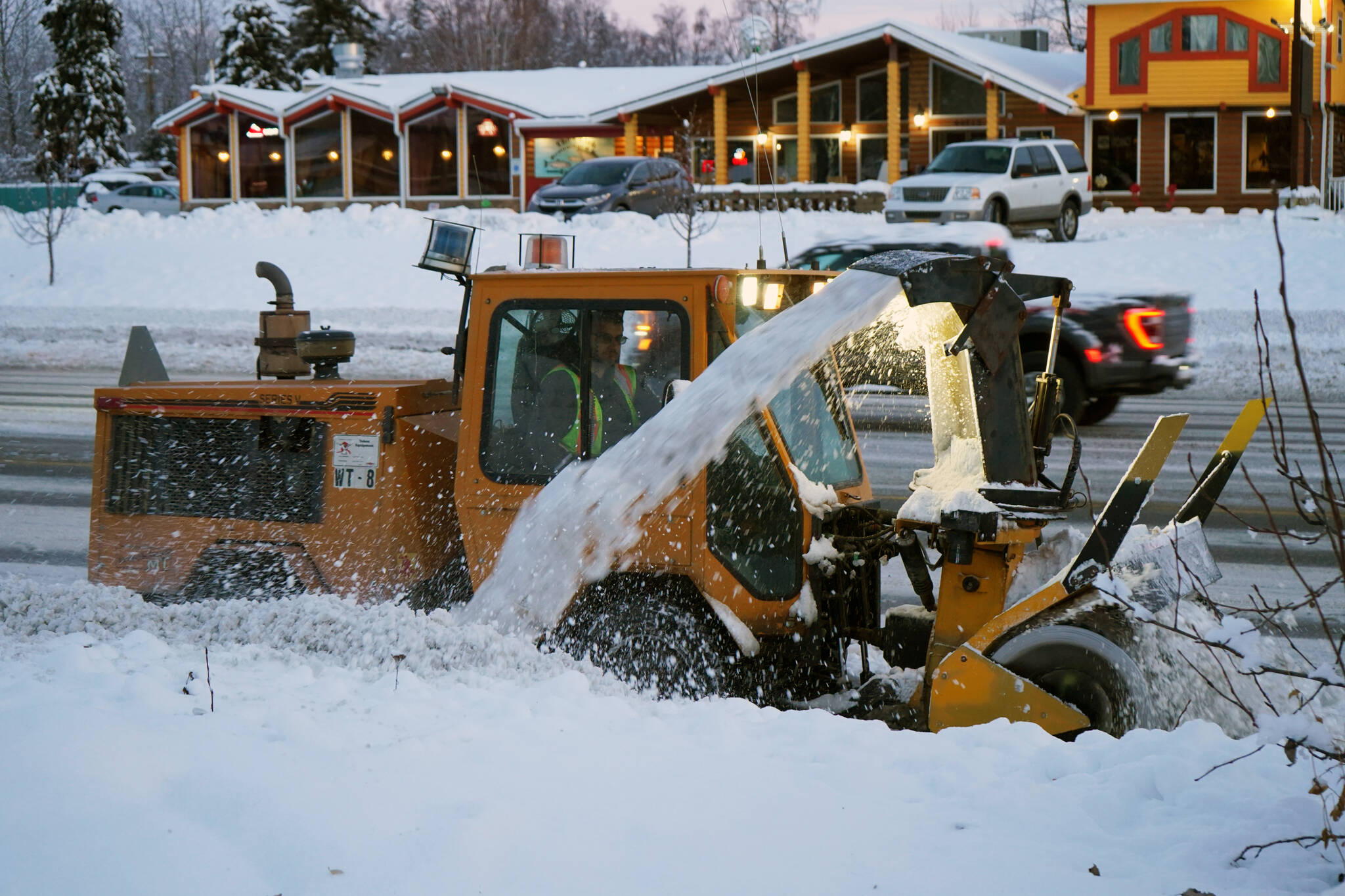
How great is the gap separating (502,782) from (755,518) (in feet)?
4.95

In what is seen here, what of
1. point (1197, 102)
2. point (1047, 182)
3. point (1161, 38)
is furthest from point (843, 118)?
point (1047, 182)

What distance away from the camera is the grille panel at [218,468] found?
5.39 meters

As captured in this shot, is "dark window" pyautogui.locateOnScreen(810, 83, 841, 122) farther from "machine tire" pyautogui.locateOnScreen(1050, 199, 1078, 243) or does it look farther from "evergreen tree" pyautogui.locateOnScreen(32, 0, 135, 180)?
"evergreen tree" pyautogui.locateOnScreen(32, 0, 135, 180)

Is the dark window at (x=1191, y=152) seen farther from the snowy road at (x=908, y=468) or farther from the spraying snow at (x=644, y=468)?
the spraying snow at (x=644, y=468)

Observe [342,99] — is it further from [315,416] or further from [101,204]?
[315,416]

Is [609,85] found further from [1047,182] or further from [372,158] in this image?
[1047,182]

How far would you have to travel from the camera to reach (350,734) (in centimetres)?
405

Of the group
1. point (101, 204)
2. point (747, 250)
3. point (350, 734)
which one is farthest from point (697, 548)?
point (101, 204)

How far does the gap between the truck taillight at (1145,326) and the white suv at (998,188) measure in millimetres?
14077

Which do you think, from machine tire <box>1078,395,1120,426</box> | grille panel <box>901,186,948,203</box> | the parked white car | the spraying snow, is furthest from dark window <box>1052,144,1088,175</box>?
the parked white car

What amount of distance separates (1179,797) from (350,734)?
7.84 feet

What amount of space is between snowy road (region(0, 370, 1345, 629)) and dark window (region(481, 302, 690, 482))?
1.48 m

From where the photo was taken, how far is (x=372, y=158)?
141 ft

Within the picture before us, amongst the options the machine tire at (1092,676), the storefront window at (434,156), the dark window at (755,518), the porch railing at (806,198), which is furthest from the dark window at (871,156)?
the machine tire at (1092,676)
